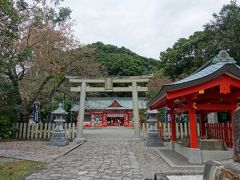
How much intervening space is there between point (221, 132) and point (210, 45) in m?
10.5

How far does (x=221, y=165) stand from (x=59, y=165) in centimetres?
598

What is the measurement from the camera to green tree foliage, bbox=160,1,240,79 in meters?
18.4

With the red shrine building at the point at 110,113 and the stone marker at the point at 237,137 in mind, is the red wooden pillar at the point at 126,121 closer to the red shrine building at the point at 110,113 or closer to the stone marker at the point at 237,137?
the red shrine building at the point at 110,113

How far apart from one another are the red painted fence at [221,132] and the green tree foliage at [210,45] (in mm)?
7580

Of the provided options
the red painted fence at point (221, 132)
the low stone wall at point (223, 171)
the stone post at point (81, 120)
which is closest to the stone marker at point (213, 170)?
the low stone wall at point (223, 171)

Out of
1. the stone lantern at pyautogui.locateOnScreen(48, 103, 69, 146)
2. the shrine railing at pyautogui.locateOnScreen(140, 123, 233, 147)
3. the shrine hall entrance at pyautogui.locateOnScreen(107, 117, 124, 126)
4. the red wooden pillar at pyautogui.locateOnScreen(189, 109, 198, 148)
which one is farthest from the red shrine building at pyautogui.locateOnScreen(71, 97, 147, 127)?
the red wooden pillar at pyautogui.locateOnScreen(189, 109, 198, 148)

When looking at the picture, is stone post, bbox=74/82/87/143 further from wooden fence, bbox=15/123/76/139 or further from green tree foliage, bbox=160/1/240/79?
green tree foliage, bbox=160/1/240/79

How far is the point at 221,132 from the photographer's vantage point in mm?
11266

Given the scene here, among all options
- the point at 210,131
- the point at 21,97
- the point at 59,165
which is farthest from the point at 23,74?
the point at 210,131

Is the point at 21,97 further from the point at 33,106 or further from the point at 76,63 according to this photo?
the point at 76,63

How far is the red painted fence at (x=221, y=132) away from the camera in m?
10.4

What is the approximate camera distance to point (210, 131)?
12852mm

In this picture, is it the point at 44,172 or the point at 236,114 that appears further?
the point at 44,172

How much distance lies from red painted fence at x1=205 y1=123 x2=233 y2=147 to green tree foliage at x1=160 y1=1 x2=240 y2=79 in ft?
24.9
